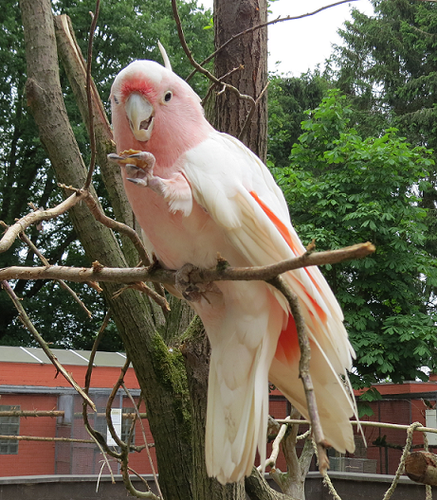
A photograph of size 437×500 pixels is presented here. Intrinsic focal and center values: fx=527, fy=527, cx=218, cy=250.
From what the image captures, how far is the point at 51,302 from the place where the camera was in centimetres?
1329

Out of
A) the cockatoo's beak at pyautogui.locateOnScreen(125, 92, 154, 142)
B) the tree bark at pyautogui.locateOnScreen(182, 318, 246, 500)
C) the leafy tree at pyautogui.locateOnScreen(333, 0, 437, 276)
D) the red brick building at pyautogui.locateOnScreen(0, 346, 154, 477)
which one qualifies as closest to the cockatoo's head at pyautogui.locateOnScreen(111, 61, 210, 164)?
the cockatoo's beak at pyautogui.locateOnScreen(125, 92, 154, 142)

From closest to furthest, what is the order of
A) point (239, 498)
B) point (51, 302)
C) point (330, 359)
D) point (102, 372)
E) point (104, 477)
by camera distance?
point (330, 359) → point (239, 498) → point (104, 477) → point (102, 372) → point (51, 302)

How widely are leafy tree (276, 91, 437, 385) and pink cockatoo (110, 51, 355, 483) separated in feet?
23.1

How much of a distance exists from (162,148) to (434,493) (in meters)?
5.35

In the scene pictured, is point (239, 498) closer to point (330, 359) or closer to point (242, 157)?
point (330, 359)

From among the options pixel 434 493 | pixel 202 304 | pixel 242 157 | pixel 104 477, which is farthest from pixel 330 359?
pixel 104 477

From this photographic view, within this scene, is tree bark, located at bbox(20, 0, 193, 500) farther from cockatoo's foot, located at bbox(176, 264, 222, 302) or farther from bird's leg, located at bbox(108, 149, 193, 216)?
bird's leg, located at bbox(108, 149, 193, 216)

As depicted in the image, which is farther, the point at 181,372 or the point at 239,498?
the point at 181,372

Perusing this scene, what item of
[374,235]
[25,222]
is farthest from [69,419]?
[25,222]

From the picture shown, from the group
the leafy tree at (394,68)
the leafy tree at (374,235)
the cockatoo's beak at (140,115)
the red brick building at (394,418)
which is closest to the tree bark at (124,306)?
the cockatoo's beak at (140,115)

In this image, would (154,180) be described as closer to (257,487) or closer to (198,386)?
(198,386)

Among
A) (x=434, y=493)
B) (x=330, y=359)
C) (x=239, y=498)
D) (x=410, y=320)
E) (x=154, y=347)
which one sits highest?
(x=410, y=320)

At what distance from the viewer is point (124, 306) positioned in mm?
2021

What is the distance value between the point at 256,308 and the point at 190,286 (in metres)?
0.17
